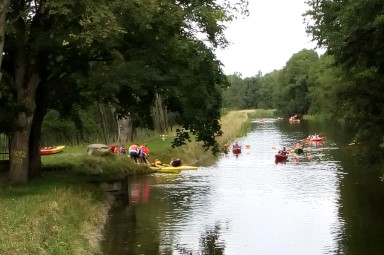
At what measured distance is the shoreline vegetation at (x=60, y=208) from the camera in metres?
11.5

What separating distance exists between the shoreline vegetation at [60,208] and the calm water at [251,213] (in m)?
0.82

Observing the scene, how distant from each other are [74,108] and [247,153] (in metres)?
21.8

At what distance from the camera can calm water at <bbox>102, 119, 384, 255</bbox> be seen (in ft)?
52.4

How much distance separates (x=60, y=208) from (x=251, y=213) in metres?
7.76

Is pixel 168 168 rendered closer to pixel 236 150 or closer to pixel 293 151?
pixel 236 150

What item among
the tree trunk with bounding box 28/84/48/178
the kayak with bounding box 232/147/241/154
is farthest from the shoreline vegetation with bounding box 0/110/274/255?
the kayak with bounding box 232/147/241/154

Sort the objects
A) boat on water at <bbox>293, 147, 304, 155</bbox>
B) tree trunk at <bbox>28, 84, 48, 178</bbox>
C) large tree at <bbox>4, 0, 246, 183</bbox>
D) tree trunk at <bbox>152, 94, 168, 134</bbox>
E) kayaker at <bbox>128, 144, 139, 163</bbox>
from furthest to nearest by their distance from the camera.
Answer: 1. tree trunk at <bbox>152, 94, 168, 134</bbox>
2. boat on water at <bbox>293, 147, 304, 155</bbox>
3. kayaker at <bbox>128, 144, 139, 163</bbox>
4. tree trunk at <bbox>28, 84, 48, 178</bbox>
5. large tree at <bbox>4, 0, 246, 183</bbox>

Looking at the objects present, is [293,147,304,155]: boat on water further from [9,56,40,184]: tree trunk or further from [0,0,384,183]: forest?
[9,56,40,184]: tree trunk

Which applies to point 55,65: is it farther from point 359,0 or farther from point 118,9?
point 359,0

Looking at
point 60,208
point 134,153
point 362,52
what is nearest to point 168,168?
point 134,153

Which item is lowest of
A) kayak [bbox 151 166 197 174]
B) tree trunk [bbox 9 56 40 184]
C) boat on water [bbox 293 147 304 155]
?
kayak [bbox 151 166 197 174]

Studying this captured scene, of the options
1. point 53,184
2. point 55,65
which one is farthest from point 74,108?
point 53,184

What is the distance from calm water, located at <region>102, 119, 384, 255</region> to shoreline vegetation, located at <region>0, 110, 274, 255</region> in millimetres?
823

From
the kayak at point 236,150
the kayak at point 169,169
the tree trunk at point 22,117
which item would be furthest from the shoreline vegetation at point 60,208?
the kayak at point 236,150
